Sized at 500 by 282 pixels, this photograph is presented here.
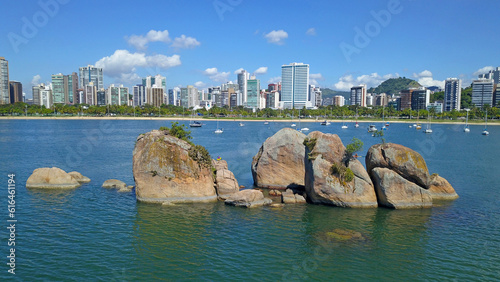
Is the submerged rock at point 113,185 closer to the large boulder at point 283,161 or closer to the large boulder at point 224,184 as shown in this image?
the large boulder at point 224,184

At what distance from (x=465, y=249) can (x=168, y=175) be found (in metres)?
22.8

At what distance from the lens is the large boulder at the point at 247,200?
30.5 meters

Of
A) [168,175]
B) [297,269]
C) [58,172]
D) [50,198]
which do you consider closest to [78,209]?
[50,198]

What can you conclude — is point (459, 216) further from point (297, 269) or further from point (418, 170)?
point (297, 269)

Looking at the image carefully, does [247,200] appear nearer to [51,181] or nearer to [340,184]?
Answer: [340,184]

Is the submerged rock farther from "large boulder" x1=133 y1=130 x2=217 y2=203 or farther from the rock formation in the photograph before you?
the rock formation

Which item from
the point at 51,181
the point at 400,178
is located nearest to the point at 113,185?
the point at 51,181

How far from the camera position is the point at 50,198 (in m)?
32.0

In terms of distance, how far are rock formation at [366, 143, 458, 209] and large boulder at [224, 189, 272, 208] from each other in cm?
982

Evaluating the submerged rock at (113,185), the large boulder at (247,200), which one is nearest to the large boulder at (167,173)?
the large boulder at (247,200)

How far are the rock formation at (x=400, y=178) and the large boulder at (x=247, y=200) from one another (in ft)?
32.2

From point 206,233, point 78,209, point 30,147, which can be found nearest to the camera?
point 206,233

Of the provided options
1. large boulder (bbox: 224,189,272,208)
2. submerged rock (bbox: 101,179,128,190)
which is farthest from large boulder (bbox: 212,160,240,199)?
submerged rock (bbox: 101,179,128,190)

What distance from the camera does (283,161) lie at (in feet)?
122
